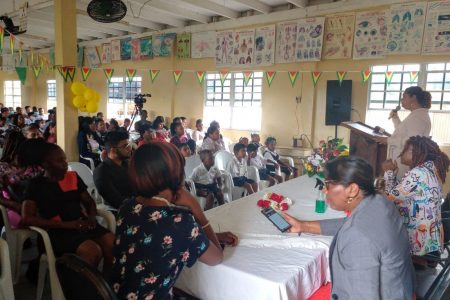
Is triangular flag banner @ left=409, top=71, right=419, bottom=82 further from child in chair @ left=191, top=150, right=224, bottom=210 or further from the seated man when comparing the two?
the seated man

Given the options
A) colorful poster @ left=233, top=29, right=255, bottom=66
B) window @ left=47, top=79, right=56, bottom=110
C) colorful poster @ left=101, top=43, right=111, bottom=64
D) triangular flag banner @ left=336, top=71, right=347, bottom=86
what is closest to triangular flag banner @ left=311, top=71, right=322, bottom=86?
triangular flag banner @ left=336, top=71, right=347, bottom=86

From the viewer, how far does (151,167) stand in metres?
1.28

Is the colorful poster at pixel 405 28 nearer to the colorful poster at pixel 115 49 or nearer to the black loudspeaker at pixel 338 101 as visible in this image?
the black loudspeaker at pixel 338 101

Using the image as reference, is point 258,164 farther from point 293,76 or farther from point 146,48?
point 146,48

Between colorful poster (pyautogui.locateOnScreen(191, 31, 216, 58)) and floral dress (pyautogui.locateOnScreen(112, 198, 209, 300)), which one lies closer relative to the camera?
floral dress (pyautogui.locateOnScreen(112, 198, 209, 300))

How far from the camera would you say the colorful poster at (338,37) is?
19.7 feet

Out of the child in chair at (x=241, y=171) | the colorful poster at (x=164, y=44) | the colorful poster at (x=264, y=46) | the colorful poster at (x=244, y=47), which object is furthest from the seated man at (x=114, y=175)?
the colorful poster at (x=164, y=44)

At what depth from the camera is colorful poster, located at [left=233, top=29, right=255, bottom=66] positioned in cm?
723

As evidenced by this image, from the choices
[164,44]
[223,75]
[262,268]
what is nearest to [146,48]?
[164,44]

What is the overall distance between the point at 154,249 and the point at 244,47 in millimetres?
6661

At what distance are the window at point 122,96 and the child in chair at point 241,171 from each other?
243 inches

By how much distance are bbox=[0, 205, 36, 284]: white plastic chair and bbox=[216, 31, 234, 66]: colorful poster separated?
6025 millimetres

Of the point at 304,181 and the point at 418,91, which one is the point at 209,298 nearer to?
the point at 304,181

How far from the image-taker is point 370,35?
19.0ft
